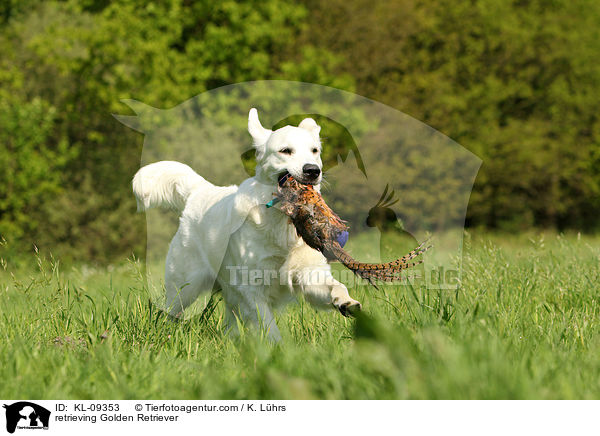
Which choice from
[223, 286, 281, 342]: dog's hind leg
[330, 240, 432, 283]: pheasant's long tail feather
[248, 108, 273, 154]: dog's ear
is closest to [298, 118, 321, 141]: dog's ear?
[248, 108, 273, 154]: dog's ear

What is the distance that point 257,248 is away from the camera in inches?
165

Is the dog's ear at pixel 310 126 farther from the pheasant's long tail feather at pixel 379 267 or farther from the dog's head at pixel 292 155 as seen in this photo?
the pheasant's long tail feather at pixel 379 267

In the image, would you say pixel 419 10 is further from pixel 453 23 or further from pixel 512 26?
pixel 512 26

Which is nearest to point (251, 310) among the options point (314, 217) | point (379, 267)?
point (314, 217)

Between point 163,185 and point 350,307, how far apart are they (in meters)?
2.34

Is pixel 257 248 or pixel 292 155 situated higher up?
pixel 292 155

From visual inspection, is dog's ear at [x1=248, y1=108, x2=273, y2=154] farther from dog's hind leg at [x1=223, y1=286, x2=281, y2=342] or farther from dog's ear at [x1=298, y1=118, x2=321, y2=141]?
dog's hind leg at [x1=223, y1=286, x2=281, y2=342]

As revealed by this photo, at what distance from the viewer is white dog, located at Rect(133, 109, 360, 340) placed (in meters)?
3.93

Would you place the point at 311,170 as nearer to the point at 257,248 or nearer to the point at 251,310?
the point at 257,248

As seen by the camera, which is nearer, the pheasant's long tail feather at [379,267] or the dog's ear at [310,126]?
the pheasant's long tail feather at [379,267]

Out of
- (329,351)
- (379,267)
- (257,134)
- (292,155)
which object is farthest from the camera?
(257,134)
